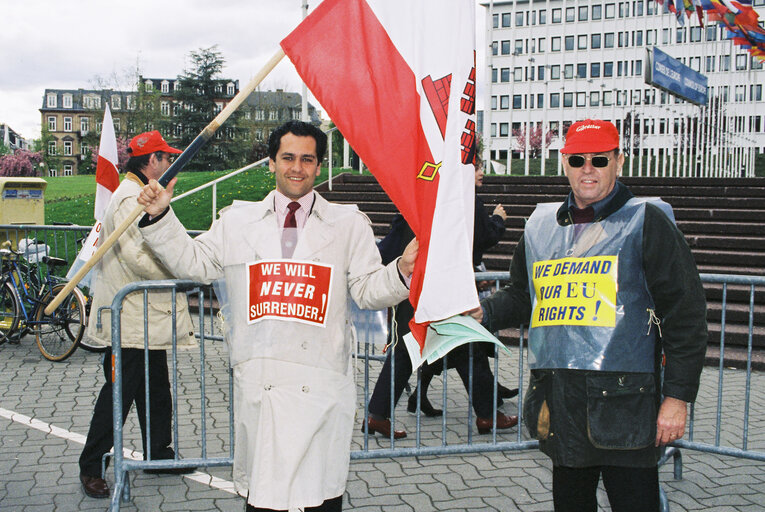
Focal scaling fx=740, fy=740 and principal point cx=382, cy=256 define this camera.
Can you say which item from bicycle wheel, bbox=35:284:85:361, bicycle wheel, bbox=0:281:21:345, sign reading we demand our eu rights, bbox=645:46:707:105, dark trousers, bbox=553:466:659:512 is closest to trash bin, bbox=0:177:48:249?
bicycle wheel, bbox=0:281:21:345

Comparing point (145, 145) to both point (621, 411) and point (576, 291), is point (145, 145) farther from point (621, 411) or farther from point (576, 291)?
point (621, 411)

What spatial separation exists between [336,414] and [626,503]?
1.14m

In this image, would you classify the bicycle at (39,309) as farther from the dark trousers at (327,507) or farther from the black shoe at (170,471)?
the dark trousers at (327,507)

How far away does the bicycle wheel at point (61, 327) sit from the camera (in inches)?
314

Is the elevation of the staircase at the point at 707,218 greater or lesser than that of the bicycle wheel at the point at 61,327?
greater

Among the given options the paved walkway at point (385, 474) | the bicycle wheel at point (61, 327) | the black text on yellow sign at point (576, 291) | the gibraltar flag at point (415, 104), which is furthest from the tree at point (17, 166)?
Result: the black text on yellow sign at point (576, 291)

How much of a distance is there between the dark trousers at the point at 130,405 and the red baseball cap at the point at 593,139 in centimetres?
286

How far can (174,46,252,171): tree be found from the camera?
55.4 m

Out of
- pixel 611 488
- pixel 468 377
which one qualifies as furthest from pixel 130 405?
pixel 611 488

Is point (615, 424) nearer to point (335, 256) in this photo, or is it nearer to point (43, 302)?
point (335, 256)

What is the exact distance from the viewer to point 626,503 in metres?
2.77

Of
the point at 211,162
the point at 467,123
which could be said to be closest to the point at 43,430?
the point at 467,123

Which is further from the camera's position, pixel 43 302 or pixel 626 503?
pixel 43 302

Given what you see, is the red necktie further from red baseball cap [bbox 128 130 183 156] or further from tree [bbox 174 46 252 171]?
tree [bbox 174 46 252 171]
